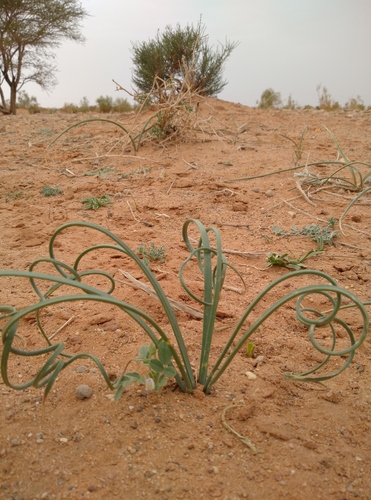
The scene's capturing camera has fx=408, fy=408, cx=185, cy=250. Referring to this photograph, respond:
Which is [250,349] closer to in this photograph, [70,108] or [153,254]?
[153,254]

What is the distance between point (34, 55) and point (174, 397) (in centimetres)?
1284

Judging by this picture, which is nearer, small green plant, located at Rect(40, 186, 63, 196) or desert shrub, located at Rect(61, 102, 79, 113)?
small green plant, located at Rect(40, 186, 63, 196)

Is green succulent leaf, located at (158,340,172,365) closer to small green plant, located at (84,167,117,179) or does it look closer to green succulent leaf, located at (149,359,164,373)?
green succulent leaf, located at (149,359,164,373)

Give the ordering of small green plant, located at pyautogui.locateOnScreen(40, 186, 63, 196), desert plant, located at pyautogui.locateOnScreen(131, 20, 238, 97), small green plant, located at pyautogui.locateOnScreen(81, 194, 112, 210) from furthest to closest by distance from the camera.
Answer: desert plant, located at pyautogui.locateOnScreen(131, 20, 238, 97) < small green plant, located at pyautogui.locateOnScreen(40, 186, 63, 196) < small green plant, located at pyautogui.locateOnScreen(81, 194, 112, 210)

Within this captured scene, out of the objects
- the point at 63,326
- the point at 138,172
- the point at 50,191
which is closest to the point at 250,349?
the point at 63,326

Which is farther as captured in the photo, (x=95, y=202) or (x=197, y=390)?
(x=95, y=202)

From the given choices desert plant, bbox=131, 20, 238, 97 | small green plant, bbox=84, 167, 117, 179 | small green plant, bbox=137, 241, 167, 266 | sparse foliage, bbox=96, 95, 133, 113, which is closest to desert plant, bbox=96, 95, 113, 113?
sparse foliage, bbox=96, 95, 133, 113

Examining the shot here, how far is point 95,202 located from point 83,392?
174 cm

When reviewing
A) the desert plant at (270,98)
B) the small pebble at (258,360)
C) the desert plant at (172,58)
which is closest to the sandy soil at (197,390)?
the small pebble at (258,360)

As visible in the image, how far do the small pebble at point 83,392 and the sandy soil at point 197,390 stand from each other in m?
0.02

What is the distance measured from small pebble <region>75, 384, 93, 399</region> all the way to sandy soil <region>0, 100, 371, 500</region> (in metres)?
0.02

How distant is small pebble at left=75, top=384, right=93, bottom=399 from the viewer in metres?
1.09

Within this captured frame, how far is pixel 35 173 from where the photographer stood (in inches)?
137

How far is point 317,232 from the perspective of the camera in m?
2.17
